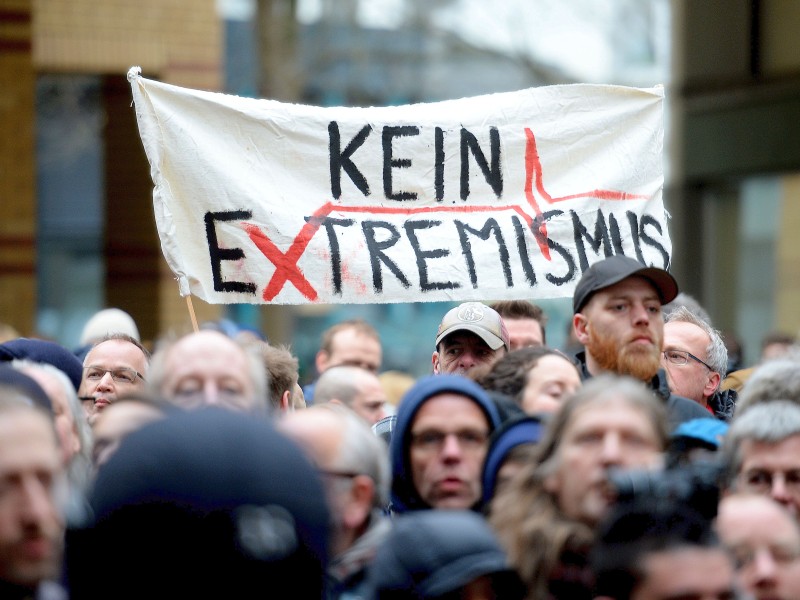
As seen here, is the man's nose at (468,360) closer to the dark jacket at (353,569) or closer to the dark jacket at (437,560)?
the dark jacket at (353,569)

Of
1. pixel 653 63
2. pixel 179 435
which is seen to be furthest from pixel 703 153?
pixel 653 63

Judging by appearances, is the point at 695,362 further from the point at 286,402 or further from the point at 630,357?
the point at 286,402

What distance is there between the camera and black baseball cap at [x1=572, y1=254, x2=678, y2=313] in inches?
217

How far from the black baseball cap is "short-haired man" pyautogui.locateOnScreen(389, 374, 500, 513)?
1331 mm

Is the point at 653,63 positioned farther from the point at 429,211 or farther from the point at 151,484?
the point at 151,484

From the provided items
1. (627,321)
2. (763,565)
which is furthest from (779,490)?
(627,321)

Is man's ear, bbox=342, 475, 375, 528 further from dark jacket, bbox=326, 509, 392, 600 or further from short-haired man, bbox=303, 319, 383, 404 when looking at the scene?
short-haired man, bbox=303, 319, 383, 404

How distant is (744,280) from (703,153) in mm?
1399

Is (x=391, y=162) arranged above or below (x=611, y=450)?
above

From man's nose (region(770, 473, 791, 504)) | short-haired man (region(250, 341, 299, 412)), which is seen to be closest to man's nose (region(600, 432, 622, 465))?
man's nose (region(770, 473, 791, 504))

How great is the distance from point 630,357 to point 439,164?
1.87 meters

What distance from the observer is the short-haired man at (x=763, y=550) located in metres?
3.51

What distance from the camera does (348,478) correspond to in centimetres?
377

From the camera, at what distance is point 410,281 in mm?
6625
